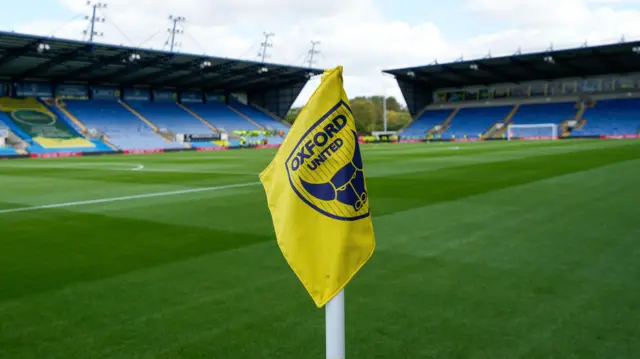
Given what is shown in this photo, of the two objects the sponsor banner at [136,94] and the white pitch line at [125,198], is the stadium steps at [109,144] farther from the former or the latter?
the white pitch line at [125,198]

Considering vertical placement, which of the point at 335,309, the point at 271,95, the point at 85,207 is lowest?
the point at 85,207

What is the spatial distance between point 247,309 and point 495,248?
374cm

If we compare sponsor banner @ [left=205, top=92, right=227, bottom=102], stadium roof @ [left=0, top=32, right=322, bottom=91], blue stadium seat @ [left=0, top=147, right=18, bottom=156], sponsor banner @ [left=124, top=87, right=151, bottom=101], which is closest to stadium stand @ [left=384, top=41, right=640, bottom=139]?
stadium roof @ [left=0, top=32, right=322, bottom=91]

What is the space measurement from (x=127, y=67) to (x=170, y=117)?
10.4 m

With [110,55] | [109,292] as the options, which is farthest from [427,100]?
[109,292]

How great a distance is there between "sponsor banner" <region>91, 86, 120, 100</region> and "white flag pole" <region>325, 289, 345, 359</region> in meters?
69.6

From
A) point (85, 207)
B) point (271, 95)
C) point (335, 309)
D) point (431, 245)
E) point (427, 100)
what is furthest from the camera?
point (427, 100)

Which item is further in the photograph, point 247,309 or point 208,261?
point 208,261

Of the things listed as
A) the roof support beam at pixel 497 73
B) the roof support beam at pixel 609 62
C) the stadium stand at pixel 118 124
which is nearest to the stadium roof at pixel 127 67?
the stadium stand at pixel 118 124

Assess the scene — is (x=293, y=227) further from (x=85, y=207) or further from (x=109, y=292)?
(x=85, y=207)

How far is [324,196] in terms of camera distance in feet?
8.93

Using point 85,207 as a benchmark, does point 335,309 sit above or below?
above

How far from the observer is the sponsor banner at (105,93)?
66.3 meters

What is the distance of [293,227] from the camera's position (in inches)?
109
